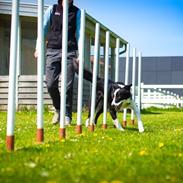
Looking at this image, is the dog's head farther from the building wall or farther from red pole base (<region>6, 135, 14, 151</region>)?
the building wall

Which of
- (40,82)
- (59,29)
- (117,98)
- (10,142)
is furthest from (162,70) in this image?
(10,142)

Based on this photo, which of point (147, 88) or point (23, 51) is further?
point (147, 88)

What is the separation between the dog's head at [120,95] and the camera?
338 inches

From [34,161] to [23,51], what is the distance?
16759mm

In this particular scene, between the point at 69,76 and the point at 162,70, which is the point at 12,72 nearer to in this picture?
the point at 69,76

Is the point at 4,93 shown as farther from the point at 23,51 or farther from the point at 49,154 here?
the point at 49,154

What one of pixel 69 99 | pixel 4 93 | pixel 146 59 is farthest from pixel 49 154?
pixel 146 59

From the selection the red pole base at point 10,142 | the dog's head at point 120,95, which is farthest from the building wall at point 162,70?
the red pole base at point 10,142

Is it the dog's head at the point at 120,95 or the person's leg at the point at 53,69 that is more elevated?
the person's leg at the point at 53,69

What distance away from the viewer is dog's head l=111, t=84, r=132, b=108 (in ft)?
28.1

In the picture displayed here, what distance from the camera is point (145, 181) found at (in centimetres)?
339

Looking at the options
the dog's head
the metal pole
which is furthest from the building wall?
the metal pole

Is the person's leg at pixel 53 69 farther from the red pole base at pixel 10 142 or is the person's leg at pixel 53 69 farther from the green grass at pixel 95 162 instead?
the red pole base at pixel 10 142

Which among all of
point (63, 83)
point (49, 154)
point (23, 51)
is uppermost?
point (23, 51)
